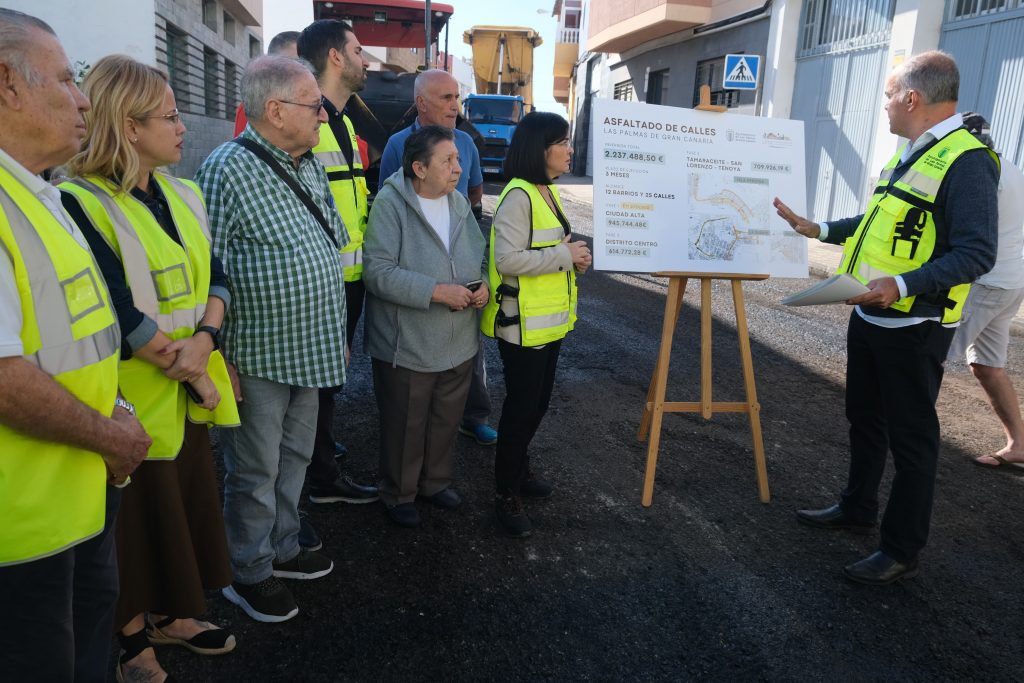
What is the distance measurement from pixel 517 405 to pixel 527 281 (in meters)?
0.55

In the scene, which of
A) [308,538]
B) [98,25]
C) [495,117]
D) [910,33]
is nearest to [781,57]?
[910,33]

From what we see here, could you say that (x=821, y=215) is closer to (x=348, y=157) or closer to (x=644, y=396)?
(x=644, y=396)

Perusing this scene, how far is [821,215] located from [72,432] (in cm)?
1494

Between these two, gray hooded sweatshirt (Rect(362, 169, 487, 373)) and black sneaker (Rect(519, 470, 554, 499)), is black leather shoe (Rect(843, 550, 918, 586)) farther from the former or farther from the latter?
gray hooded sweatshirt (Rect(362, 169, 487, 373))

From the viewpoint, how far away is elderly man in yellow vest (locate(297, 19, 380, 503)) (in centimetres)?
332

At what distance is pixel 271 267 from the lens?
8.16 ft

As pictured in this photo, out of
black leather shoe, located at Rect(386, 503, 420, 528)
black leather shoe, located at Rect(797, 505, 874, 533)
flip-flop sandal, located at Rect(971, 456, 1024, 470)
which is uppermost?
flip-flop sandal, located at Rect(971, 456, 1024, 470)

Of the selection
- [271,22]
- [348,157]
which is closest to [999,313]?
[348,157]

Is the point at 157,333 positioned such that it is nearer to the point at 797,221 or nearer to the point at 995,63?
the point at 797,221

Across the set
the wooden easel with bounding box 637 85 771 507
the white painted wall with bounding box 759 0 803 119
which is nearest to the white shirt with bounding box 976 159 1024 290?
the wooden easel with bounding box 637 85 771 507

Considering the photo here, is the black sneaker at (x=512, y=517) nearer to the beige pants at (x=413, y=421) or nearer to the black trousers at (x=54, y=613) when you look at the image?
the beige pants at (x=413, y=421)

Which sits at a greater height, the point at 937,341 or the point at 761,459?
the point at 937,341

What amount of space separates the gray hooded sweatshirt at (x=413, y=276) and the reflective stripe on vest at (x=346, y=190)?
4.0 inches

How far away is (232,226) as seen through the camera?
2.46m
